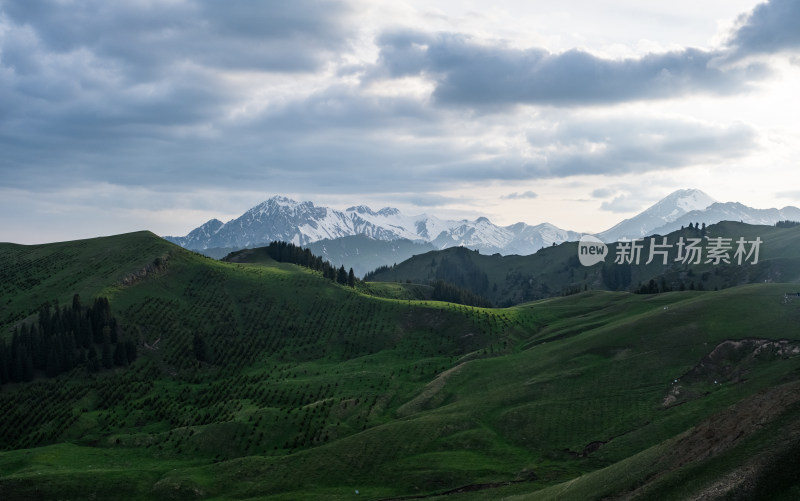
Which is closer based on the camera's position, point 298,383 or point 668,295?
point 298,383

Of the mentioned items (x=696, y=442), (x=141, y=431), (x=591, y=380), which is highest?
(x=696, y=442)

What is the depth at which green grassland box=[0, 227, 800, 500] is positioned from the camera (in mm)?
51719

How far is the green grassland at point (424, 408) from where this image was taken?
2036 inches

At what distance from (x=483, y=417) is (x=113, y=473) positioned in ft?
191

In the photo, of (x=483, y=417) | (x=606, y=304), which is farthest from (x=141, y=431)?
(x=606, y=304)

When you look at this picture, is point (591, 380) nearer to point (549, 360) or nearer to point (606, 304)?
point (549, 360)

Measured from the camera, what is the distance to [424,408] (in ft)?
358

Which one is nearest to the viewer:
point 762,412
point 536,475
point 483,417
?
point 762,412

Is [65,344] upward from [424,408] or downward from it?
upward

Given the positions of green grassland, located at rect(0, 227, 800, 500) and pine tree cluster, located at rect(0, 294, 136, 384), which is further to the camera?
pine tree cluster, located at rect(0, 294, 136, 384)

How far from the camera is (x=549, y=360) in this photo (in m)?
121

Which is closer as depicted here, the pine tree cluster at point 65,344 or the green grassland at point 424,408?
the green grassland at point 424,408

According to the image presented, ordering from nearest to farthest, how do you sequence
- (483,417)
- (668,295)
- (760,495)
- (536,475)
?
(760,495), (536,475), (483,417), (668,295)

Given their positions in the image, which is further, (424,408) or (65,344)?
(65,344)
